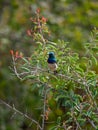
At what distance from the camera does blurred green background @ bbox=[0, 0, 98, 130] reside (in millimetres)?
6920

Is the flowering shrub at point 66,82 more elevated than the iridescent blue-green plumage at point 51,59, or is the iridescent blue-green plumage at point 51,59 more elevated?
the iridescent blue-green plumage at point 51,59

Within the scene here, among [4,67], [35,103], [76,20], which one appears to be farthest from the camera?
[76,20]

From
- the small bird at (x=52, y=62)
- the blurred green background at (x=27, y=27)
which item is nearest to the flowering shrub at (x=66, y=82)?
the small bird at (x=52, y=62)

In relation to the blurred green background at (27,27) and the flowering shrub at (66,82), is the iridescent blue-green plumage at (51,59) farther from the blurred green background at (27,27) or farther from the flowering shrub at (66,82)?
the blurred green background at (27,27)

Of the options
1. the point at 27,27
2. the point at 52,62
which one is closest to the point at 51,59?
the point at 52,62

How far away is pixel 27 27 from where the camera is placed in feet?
24.2

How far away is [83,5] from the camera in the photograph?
8094 millimetres

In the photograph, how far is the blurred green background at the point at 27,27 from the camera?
6.92 meters

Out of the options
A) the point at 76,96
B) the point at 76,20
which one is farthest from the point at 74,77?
the point at 76,20

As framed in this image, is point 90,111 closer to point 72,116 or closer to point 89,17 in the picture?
point 72,116

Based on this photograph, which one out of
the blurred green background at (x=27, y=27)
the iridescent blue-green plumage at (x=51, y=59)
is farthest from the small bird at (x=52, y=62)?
the blurred green background at (x=27, y=27)

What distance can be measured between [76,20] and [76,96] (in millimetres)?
4819

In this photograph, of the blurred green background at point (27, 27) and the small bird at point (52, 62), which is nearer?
the small bird at point (52, 62)

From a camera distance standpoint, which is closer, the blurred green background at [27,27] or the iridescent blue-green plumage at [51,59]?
the iridescent blue-green plumage at [51,59]
